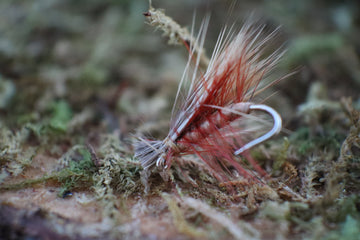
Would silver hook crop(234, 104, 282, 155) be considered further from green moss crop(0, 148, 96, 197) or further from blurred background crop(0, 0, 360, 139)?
green moss crop(0, 148, 96, 197)

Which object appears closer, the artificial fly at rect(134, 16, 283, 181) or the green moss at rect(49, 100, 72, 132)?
the artificial fly at rect(134, 16, 283, 181)

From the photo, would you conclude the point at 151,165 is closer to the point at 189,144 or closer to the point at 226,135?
the point at 189,144

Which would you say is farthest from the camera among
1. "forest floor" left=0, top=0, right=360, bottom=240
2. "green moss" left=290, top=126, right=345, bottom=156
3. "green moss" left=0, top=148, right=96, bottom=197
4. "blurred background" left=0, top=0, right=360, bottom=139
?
"blurred background" left=0, top=0, right=360, bottom=139

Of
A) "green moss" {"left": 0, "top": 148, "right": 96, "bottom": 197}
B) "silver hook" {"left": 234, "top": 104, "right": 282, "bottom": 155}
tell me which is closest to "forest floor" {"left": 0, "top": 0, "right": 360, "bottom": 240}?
"green moss" {"left": 0, "top": 148, "right": 96, "bottom": 197}

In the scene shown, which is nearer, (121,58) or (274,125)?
(274,125)

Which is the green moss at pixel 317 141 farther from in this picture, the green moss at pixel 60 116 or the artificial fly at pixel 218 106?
the green moss at pixel 60 116

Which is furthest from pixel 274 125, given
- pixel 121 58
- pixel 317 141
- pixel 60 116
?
pixel 121 58

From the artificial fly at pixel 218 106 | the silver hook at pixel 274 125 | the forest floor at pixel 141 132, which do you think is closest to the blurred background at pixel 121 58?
the forest floor at pixel 141 132

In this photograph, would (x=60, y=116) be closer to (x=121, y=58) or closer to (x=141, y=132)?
(x=141, y=132)

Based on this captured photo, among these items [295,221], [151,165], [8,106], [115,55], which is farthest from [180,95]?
[115,55]
